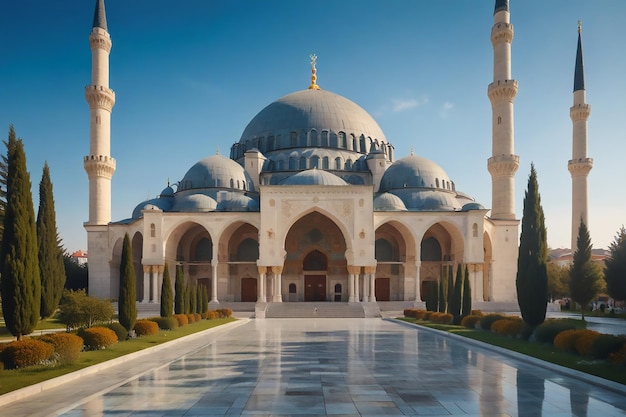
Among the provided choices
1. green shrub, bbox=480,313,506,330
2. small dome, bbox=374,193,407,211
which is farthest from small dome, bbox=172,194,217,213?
green shrub, bbox=480,313,506,330

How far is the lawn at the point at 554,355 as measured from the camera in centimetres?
1005

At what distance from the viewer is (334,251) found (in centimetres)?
4034

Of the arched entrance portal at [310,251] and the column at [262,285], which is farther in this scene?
the arched entrance portal at [310,251]

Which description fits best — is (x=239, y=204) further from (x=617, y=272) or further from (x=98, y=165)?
(x=617, y=272)

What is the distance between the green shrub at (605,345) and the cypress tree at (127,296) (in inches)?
498

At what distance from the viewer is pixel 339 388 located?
30.1ft

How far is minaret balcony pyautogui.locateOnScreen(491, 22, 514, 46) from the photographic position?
38.3m

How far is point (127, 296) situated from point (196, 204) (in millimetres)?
21734

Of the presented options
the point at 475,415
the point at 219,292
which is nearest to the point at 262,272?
the point at 219,292

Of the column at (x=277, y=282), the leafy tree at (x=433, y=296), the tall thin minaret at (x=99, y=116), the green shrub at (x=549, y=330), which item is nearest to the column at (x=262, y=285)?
the column at (x=277, y=282)

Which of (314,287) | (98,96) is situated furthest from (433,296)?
(98,96)

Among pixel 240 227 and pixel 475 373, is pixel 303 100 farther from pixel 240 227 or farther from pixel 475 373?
pixel 475 373

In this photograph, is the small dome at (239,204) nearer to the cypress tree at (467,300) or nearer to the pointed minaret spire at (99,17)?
the pointed minaret spire at (99,17)

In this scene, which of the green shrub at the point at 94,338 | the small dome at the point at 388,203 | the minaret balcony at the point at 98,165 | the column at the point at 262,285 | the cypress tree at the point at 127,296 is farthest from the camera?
the small dome at the point at 388,203
